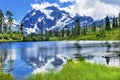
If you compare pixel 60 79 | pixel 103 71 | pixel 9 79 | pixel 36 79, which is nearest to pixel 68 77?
pixel 60 79

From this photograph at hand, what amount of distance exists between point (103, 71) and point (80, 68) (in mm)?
2697

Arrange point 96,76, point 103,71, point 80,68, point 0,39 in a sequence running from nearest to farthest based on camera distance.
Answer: point 96,76, point 103,71, point 80,68, point 0,39

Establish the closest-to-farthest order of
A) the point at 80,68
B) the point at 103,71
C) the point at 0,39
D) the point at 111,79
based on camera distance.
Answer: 1. the point at 111,79
2. the point at 103,71
3. the point at 80,68
4. the point at 0,39

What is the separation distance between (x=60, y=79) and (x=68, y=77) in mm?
593

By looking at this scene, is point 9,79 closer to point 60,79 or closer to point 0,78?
point 0,78

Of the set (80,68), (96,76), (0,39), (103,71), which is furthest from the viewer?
(0,39)

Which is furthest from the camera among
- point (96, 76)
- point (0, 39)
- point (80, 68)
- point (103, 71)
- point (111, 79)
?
point (0, 39)

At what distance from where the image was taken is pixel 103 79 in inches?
732

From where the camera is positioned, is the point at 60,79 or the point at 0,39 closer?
the point at 60,79

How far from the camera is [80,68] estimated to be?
78.7 ft

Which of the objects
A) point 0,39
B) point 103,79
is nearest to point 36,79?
point 103,79

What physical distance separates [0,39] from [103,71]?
180138mm

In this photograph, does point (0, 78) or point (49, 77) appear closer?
point (49, 77)

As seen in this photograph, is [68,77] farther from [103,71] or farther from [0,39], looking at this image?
[0,39]
